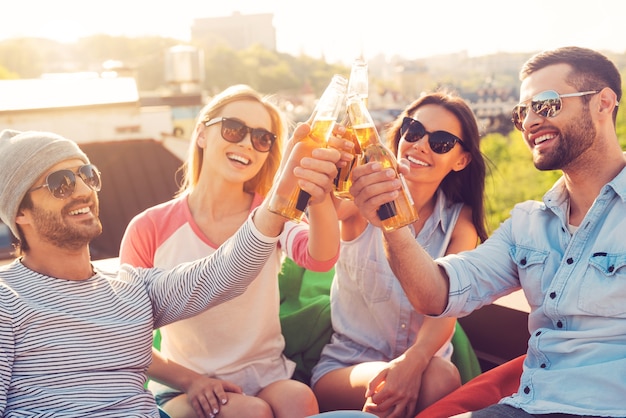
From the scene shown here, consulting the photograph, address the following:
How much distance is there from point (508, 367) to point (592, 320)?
1.54ft

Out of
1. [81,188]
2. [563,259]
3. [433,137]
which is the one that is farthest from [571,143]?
[81,188]

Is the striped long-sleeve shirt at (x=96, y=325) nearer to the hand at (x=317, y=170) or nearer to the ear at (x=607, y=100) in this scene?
the hand at (x=317, y=170)

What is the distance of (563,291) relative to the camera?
2168mm

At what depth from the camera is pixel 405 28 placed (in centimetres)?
8062

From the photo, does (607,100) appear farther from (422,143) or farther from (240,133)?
(240,133)

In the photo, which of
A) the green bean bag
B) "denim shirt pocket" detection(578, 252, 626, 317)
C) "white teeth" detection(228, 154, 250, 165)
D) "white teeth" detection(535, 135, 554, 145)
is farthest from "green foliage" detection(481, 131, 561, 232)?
"denim shirt pocket" detection(578, 252, 626, 317)

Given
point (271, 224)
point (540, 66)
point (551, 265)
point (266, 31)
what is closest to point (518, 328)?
point (551, 265)

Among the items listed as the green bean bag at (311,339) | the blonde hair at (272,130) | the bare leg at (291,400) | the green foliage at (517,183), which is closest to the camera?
the bare leg at (291,400)

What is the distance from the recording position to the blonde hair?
2.75 meters

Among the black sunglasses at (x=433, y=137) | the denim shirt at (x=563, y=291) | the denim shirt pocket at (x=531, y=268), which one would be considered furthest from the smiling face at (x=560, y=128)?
the black sunglasses at (x=433, y=137)

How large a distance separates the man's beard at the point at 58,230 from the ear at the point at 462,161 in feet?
4.81

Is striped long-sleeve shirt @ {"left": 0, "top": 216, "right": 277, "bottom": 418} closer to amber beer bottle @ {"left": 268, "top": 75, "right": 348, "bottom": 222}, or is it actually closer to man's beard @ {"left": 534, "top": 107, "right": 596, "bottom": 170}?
amber beer bottle @ {"left": 268, "top": 75, "right": 348, "bottom": 222}

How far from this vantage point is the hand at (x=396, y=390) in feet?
7.78

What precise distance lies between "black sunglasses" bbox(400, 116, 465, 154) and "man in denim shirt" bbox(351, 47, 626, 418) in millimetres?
364
